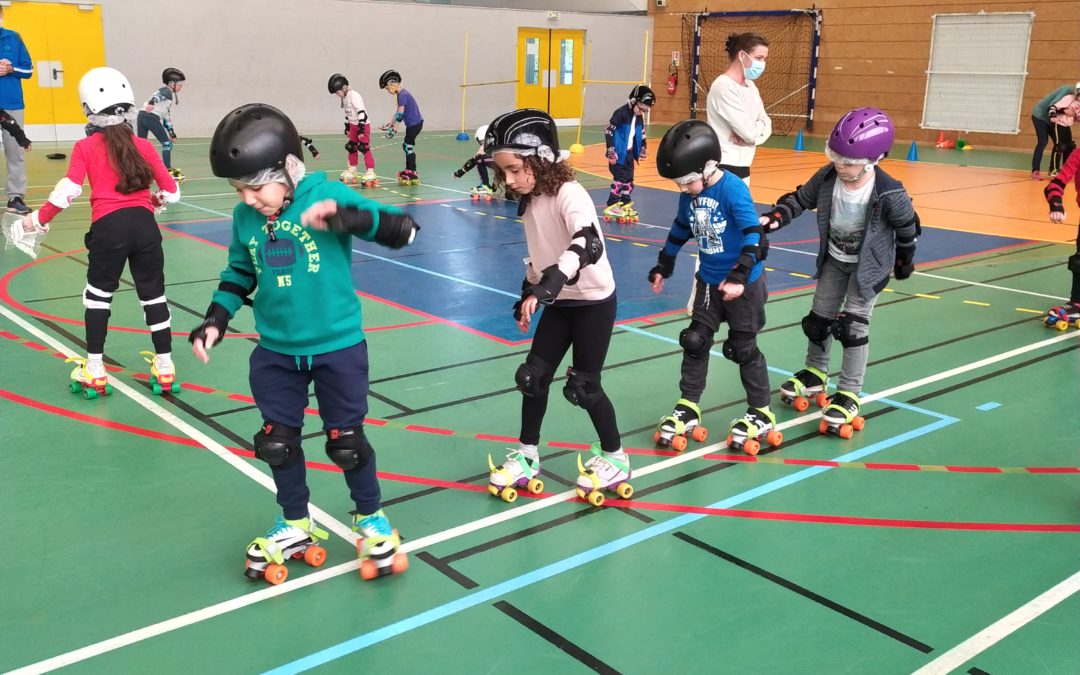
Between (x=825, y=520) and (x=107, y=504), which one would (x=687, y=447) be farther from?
(x=107, y=504)

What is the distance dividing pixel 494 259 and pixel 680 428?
4943 mm

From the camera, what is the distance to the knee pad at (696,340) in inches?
190

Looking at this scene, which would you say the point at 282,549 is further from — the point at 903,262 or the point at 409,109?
the point at 409,109

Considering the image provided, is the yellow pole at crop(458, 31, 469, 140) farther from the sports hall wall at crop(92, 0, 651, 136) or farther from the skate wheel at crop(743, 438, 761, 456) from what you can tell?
the skate wheel at crop(743, 438, 761, 456)

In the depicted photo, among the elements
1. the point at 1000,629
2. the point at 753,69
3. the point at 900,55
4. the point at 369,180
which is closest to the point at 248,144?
the point at 1000,629

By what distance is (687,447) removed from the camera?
4875mm

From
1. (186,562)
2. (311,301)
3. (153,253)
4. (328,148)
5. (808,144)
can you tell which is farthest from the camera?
(808,144)

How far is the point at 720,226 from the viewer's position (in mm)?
4680

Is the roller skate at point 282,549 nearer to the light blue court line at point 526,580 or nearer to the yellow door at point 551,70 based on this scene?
the light blue court line at point 526,580

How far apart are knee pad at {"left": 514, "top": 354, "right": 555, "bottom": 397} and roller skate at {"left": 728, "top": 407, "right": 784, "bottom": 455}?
120cm

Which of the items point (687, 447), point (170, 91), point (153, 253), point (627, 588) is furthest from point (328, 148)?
point (627, 588)

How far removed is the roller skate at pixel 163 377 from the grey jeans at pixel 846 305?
372cm

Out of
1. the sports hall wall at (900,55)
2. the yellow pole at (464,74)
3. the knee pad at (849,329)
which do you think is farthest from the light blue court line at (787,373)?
the sports hall wall at (900,55)

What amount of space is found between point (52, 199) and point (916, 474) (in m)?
4.65
